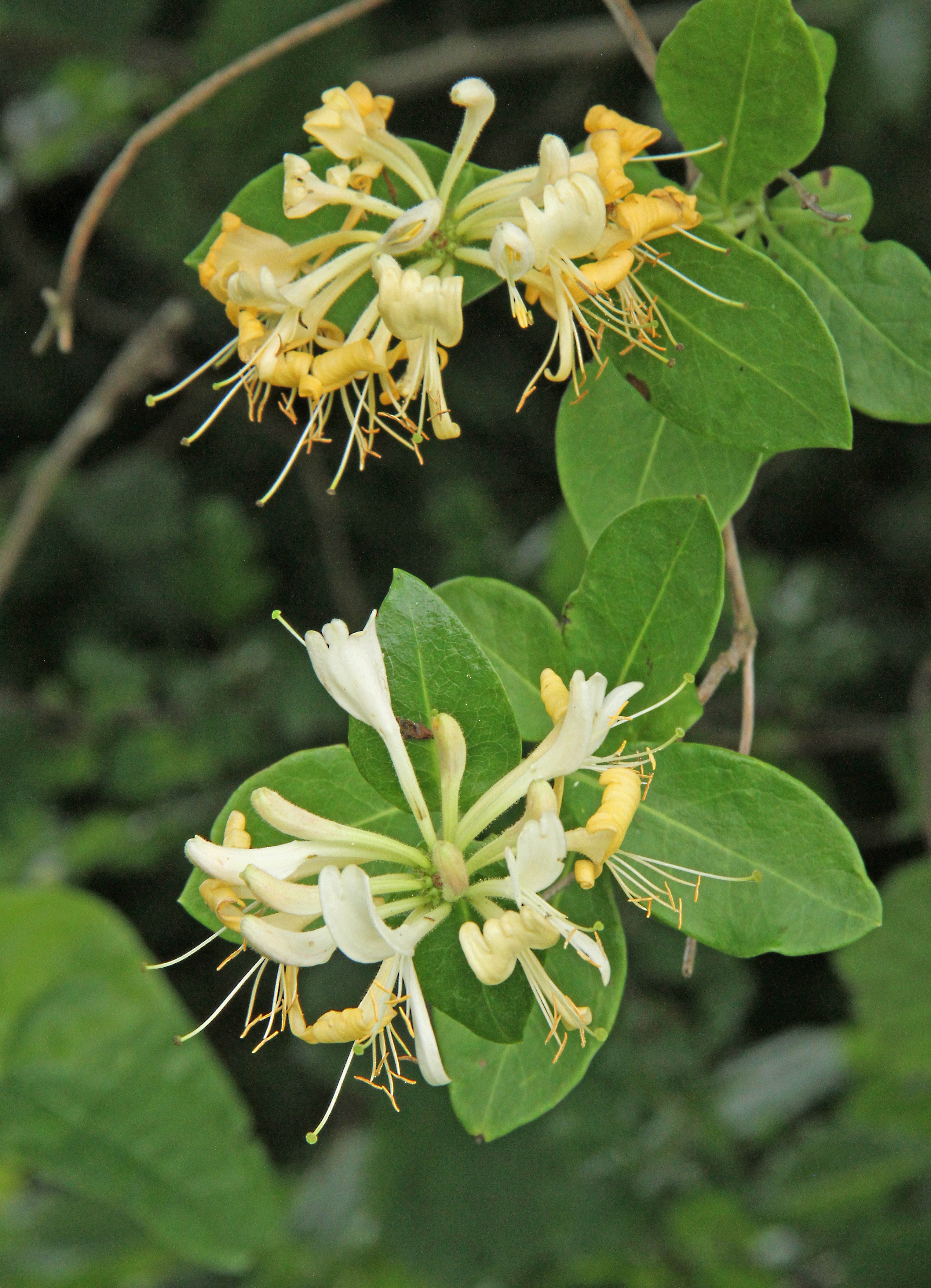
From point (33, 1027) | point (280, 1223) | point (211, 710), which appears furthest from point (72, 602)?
point (280, 1223)

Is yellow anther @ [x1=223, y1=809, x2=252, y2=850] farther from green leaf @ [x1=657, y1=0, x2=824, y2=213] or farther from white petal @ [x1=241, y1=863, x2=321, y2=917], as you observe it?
green leaf @ [x1=657, y1=0, x2=824, y2=213]

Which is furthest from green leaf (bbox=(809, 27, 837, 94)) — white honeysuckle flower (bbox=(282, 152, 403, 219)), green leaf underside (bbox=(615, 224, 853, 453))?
→ white honeysuckle flower (bbox=(282, 152, 403, 219))

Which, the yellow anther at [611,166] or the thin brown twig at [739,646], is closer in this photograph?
the yellow anther at [611,166]

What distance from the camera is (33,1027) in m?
1.34

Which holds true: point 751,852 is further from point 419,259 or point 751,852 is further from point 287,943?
point 419,259

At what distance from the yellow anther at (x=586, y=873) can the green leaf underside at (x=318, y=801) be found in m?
0.11

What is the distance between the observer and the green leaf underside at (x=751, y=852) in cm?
51

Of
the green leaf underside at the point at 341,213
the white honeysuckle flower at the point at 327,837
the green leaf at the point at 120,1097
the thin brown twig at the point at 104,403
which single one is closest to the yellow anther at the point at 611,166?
the green leaf underside at the point at 341,213

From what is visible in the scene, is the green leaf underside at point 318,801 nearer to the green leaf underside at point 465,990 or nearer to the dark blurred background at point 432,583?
the green leaf underside at point 465,990

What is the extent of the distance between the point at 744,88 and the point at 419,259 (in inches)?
7.5

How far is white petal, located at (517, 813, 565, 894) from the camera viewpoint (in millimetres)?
455

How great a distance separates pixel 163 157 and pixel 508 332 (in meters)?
0.48

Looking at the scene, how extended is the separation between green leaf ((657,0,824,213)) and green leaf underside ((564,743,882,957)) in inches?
12.4

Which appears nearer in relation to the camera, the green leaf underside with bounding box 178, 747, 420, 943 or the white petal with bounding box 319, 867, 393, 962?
the white petal with bounding box 319, 867, 393, 962
